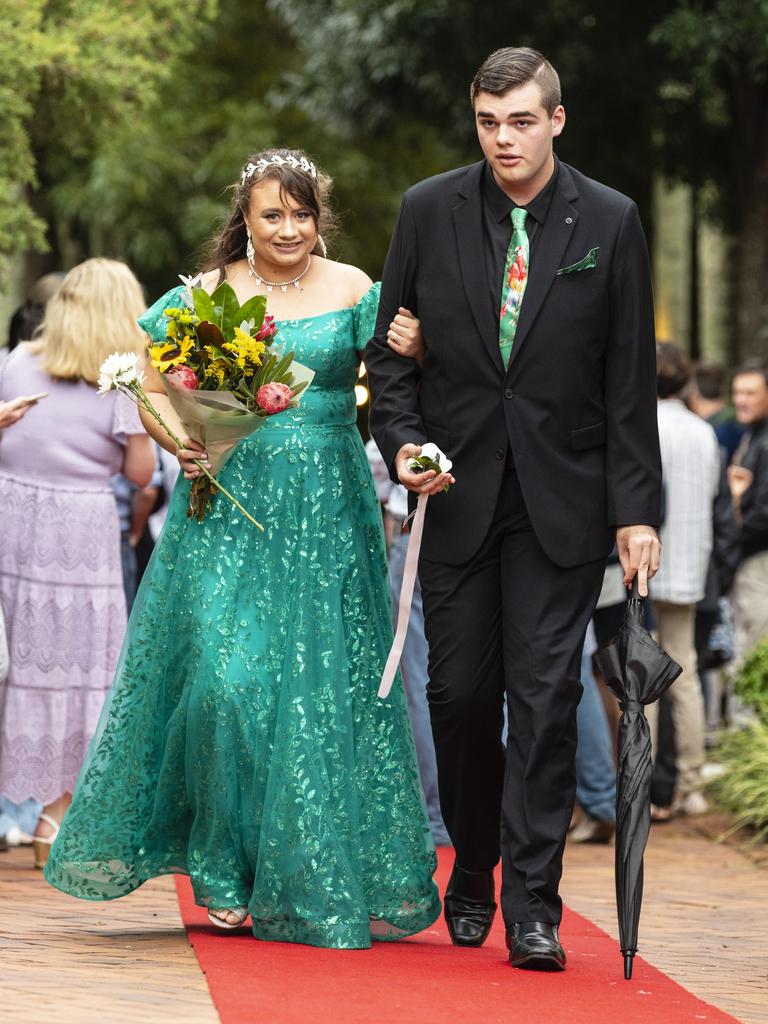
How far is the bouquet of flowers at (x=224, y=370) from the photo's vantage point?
540 centimetres

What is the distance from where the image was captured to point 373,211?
2258cm

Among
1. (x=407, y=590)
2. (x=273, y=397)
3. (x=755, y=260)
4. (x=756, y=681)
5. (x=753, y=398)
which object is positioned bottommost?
(x=756, y=681)

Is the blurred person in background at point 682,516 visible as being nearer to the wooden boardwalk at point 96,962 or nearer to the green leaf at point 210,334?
the wooden boardwalk at point 96,962

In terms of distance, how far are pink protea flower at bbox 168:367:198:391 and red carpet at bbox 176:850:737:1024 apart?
160 cm

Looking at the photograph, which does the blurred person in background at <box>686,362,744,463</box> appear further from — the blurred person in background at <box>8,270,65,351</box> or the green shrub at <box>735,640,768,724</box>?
the blurred person in background at <box>8,270,65,351</box>

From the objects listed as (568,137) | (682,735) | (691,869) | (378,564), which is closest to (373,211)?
(568,137)

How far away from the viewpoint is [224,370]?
5449 millimetres

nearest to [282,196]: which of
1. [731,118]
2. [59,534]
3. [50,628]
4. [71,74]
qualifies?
[59,534]

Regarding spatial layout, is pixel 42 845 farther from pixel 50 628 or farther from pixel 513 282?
pixel 513 282

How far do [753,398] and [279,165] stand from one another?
5397mm

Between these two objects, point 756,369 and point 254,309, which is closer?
point 254,309

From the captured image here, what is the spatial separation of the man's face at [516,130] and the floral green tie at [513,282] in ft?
0.44

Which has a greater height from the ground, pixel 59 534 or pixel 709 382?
pixel 709 382

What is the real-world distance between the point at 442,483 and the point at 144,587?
113 centimetres
